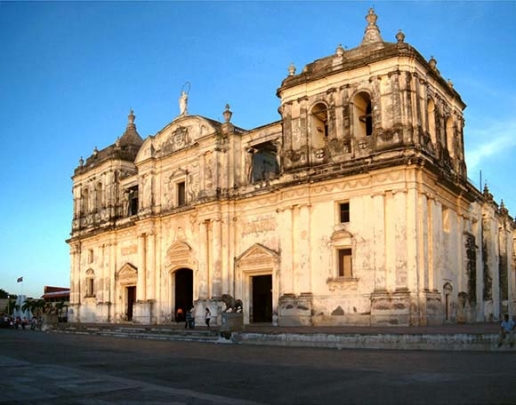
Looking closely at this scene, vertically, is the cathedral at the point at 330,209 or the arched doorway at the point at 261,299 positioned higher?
the cathedral at the point at 330,209

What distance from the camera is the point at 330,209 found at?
87.2 ft

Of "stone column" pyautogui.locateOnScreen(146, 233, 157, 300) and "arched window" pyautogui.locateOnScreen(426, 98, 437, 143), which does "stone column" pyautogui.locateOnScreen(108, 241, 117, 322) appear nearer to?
"stone column" pyautogui.locateOnScreen(146, 233, 157, 300)

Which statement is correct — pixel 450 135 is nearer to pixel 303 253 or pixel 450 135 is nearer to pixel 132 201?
pixel 303 253

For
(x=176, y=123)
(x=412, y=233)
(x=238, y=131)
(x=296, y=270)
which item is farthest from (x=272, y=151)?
(x=412, y=233)

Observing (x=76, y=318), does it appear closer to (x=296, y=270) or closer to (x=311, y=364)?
(x=296, y=270)

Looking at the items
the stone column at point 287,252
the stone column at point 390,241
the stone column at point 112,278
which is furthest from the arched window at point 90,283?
the stone column at point 390,241

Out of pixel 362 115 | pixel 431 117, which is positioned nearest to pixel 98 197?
pixel 362 115

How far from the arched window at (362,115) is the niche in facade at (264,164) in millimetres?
6775

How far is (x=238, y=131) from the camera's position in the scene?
32.6 metres

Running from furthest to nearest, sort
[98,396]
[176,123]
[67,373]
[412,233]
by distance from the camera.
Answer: [176,123]
[412,233]
[67,373]
[98,396]

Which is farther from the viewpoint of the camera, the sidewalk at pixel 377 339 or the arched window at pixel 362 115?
the arched window at pixel 362 115

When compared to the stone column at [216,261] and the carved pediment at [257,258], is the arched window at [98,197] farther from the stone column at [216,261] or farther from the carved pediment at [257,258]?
the carved pediment at [257,258]

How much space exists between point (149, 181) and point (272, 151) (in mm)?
8388

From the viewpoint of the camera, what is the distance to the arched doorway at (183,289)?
117 ft
